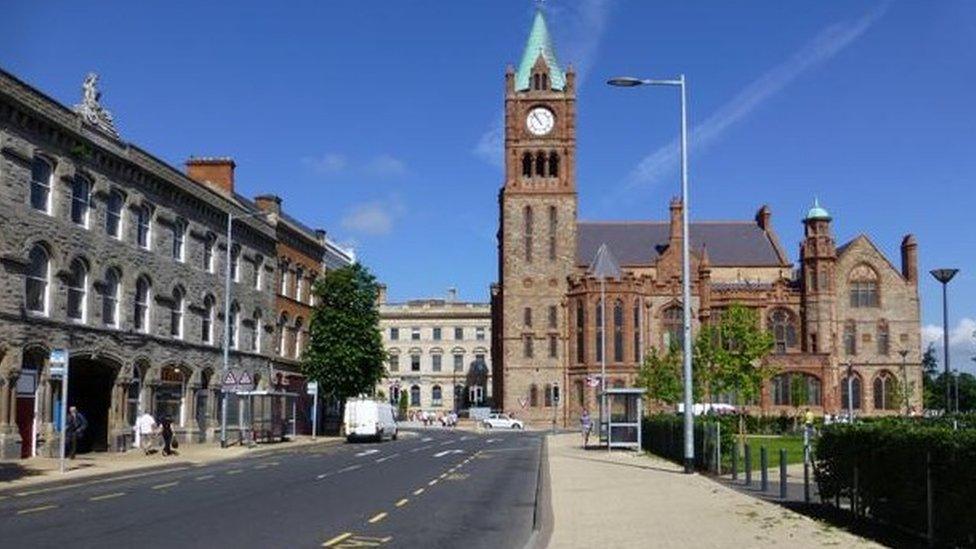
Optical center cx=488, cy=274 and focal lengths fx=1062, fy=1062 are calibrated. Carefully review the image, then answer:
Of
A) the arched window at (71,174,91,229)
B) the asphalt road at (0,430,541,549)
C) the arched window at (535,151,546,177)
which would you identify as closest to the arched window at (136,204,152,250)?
the arched window at (71,174,91,229)

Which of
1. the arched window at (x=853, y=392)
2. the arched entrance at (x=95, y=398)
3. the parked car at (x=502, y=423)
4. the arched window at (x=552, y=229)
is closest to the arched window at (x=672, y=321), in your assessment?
the arched window at (x=552, y=229)

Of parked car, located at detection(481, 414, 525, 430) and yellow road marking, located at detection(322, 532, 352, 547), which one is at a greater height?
yellow road marking, located at detection(322, 532, 352, 547)

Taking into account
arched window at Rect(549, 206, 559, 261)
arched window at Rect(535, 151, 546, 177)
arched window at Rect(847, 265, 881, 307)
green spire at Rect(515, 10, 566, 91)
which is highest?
green spire at Rect(515, 10, 566, 91)

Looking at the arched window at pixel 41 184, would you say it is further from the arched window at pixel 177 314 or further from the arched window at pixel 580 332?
the arched window at pixel 580 332

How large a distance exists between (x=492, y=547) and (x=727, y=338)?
26651 millimetres

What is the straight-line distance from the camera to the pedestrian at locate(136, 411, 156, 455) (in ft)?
124

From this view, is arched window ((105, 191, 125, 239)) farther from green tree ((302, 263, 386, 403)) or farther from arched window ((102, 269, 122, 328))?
green tree ((302, 263, 386, 403))

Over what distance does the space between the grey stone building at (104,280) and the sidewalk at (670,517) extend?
17.4m

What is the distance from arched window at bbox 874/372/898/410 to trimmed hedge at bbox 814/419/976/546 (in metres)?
75.1

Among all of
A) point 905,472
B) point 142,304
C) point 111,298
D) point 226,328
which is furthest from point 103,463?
point 905,472

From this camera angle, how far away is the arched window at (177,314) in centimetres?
4369

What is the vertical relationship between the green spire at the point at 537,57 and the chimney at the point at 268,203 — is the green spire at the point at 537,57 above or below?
above

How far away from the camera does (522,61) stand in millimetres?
97062

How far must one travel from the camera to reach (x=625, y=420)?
134ft
